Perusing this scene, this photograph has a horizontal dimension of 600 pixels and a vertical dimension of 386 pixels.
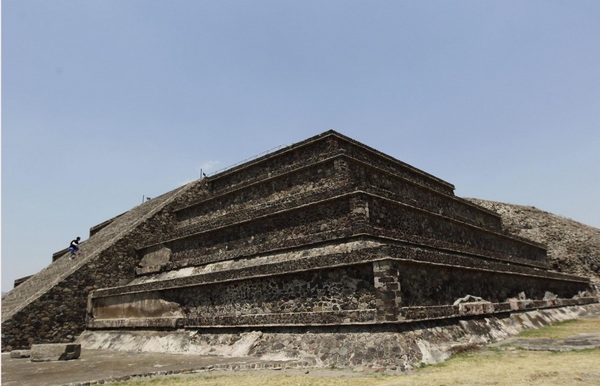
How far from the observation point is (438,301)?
9.62m

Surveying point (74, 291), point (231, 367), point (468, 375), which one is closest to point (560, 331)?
point (468, 375)

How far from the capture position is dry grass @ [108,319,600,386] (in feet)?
19.5

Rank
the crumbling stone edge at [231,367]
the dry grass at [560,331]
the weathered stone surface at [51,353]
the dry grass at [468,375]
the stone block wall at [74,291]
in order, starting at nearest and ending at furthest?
the dry grass at [468,375]
the crumbling stone edge at [231,367]
the weathered stone surface at [51,353]
the dry grass at [560,331]
the stone block wall at [74,291]

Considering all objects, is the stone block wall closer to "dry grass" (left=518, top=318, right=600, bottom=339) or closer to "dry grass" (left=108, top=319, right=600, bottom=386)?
"dry grass" (left=108, top=319, right=600, bottom=386)

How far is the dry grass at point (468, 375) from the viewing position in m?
5.95

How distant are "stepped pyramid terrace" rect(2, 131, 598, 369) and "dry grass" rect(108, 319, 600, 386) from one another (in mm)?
746

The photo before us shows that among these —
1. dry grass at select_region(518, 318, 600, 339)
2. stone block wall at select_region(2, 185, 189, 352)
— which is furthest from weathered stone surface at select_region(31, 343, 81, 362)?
dry grass at select_region(518, 318, 600, 339)

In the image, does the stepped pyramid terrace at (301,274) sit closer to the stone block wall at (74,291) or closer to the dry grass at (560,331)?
the stone block wall at (74,291)

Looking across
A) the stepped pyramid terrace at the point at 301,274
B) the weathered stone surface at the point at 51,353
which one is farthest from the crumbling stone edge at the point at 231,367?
the weathered stone surface at the point at 51,353

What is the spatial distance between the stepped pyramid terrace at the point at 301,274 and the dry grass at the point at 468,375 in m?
0.75

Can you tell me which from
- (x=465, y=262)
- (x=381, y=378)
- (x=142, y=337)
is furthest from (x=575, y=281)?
(x=142, y=337)

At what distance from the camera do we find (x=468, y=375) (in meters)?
6.32

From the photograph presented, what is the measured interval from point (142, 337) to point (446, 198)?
1253 cm

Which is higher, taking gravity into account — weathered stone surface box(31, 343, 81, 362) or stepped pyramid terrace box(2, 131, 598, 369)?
stepped pyramid terrace box(2, 131, 598, 369)
